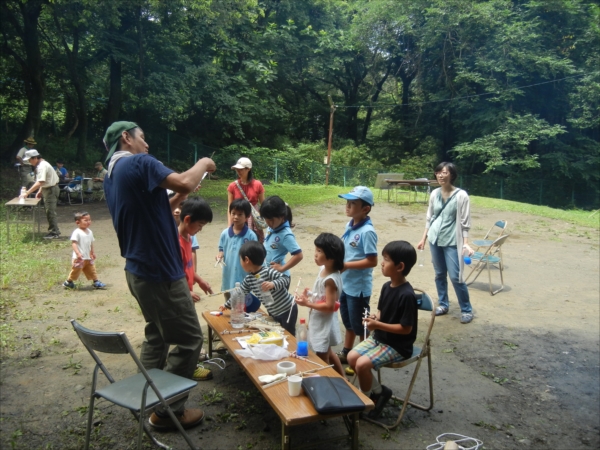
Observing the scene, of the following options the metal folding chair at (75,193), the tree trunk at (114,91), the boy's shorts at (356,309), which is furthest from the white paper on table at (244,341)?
the tree trunk at (114,91)

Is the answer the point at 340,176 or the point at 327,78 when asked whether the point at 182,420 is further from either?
the point at 327,78

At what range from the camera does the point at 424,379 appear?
170 inches

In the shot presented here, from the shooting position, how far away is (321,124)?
34.3m

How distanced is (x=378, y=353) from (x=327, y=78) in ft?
105

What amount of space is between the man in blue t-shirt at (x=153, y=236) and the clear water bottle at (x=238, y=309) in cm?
69

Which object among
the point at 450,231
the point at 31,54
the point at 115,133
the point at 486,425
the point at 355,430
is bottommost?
the point at 486,425

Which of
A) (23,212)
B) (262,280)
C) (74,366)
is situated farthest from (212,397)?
(23,212)

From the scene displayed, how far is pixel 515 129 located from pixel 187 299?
88.2ft

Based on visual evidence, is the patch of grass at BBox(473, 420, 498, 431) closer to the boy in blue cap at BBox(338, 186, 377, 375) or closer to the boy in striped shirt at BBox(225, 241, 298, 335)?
the boy in blue cap at BBox(338, 186, 377, 375)

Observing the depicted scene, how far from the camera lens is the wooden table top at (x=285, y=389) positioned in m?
2.60

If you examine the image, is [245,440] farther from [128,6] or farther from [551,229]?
[128,6]

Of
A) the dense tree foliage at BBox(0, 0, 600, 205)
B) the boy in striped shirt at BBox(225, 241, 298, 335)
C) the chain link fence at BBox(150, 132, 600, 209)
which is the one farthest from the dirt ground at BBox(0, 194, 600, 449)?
the chain link fence at BBox(150, 132, 600, 209)

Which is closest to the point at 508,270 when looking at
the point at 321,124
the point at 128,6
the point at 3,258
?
the point at 3,258

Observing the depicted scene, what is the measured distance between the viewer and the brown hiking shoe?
3.28 meters
